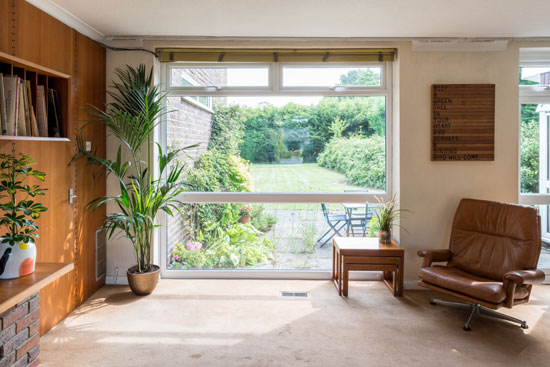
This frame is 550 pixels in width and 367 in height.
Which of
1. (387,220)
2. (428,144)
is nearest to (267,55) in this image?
(428,144)

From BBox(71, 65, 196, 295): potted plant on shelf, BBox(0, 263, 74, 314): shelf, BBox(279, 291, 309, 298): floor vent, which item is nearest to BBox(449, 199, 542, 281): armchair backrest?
BBox(279, 291, 309, 298): floor vent

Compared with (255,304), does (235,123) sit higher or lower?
higher

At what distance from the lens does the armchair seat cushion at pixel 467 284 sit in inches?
110

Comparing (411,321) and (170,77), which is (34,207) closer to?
(170,77)

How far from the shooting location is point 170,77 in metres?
4.15

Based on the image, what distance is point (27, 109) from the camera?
2.40 meters

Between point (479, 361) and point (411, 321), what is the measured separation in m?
A: 0.64

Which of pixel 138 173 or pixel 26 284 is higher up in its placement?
pixel 138 173

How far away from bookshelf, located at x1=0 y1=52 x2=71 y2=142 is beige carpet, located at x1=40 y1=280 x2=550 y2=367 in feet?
4.91

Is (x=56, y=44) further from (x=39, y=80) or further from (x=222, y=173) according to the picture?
(x=222, y=173)

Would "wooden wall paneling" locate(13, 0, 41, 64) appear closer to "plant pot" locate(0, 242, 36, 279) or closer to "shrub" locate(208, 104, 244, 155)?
"plant pot" locate(0, 242, 36, 279)

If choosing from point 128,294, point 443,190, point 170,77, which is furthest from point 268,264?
point 170,77

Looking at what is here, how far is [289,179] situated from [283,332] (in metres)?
1.78

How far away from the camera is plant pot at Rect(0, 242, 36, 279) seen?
2080 mm
